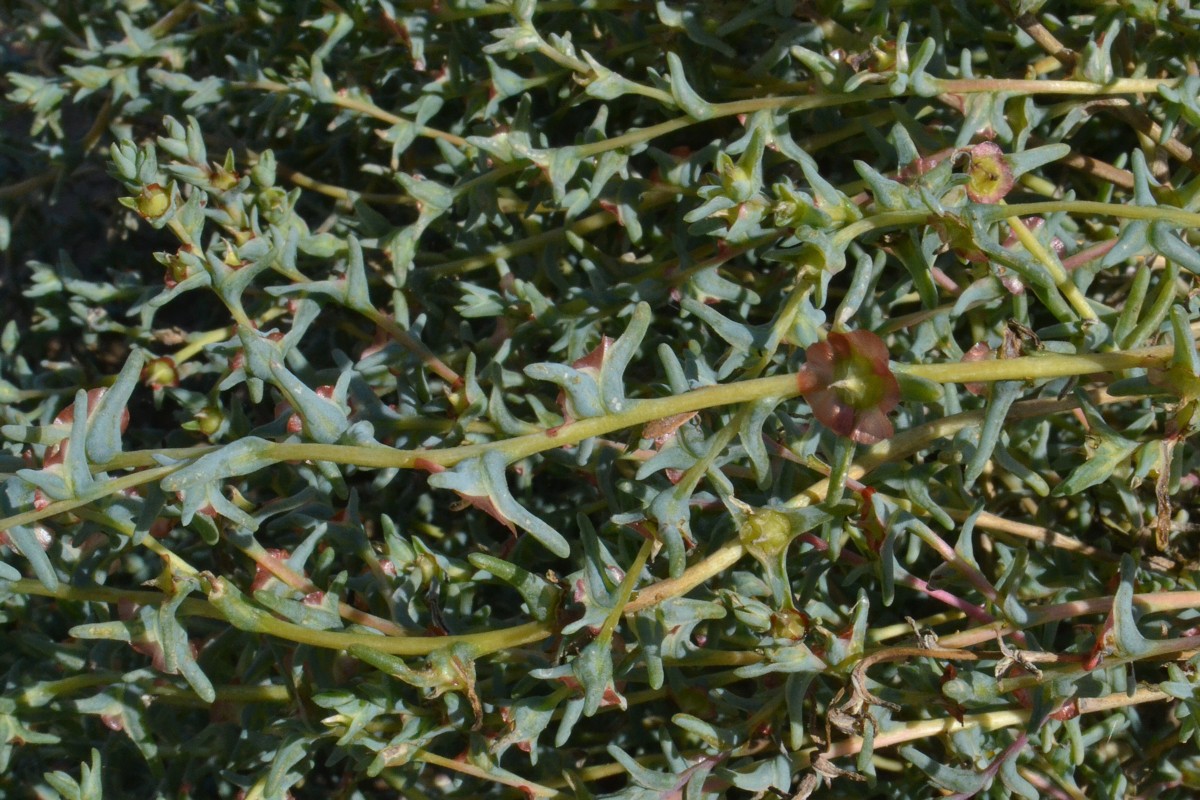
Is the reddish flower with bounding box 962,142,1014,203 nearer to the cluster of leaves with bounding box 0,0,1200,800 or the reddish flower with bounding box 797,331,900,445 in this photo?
the cluster of leaves with bounding box 0,0,1200,800

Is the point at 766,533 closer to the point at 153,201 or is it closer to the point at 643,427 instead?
the point at 643,427

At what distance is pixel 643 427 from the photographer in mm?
1239

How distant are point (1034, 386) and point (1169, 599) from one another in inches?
11.9

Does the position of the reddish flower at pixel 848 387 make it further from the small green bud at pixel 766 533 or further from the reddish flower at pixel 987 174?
the reddish flower at pixel 987 174

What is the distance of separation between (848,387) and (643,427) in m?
0.24

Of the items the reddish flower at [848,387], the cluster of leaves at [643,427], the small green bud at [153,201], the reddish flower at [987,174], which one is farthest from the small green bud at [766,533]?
the small green bud at [153,201]

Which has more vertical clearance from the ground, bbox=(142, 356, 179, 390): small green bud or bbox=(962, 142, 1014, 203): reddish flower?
bbox=(962, 142, 1014, 203): reddish flower

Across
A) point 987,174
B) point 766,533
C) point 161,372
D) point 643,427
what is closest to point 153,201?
point 161,372

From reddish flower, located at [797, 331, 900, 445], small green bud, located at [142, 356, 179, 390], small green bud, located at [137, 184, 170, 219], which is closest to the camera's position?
reddish flower, located at [797, 331, 900, 445]

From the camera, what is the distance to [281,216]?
1.58 meters

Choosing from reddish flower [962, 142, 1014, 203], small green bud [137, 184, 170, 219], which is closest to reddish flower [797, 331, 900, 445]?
reddish flower [962, 142, 1014, 203]

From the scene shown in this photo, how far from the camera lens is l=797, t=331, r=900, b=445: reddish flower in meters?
1.07

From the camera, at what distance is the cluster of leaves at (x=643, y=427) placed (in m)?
1.15

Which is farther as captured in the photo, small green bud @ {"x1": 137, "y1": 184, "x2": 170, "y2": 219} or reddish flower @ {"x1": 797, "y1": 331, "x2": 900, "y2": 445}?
small green bud @ {"x1": 137, "y1": 184, "x2": 170, "y2": 219}
